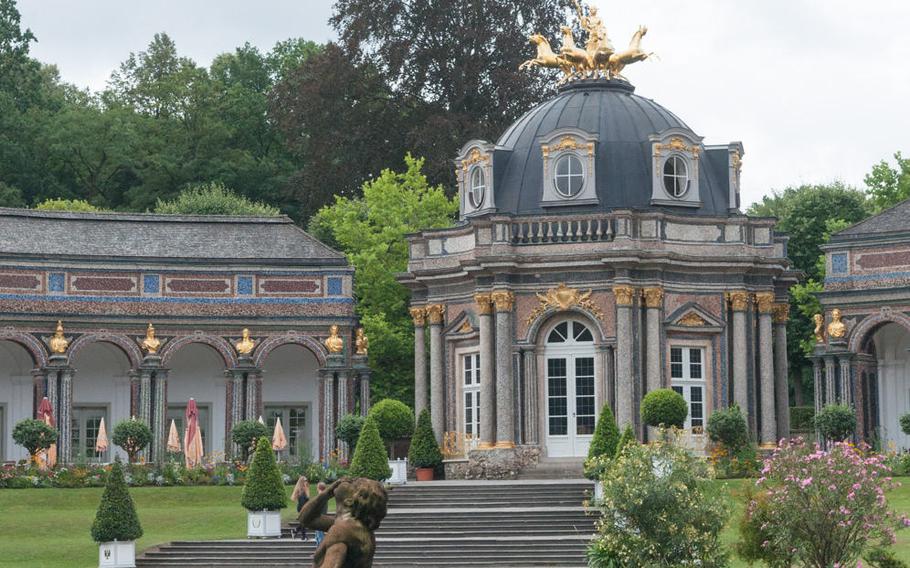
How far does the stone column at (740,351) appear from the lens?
49844mm

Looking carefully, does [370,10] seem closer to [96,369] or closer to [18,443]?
[96,369]

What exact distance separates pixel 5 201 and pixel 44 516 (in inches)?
1248

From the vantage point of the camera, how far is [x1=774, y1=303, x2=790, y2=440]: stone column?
52.6 m

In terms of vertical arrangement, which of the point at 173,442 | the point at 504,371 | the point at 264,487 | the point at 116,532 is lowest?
the point at 116,532

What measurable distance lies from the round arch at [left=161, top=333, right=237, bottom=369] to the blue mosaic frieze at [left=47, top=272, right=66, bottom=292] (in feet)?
10.6

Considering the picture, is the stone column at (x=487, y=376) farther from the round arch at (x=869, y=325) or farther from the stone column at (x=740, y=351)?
the round arch at (x=869, y=325)

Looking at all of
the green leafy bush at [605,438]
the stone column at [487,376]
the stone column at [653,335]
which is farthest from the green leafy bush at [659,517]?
the stone column at [487,376]

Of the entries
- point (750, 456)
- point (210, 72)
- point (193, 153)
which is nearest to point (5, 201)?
point (193, 153)

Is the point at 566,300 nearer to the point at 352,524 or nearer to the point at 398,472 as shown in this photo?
the point at 398,472

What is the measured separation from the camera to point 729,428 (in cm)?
4791

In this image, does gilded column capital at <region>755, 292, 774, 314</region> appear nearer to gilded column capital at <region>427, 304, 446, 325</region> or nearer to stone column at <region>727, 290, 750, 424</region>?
stone column at <region>727, 290, 750, 424</region>

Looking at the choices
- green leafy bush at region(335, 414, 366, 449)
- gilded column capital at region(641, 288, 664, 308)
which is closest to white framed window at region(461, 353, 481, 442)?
green leafy bush at region(335, 414, 366, 449)

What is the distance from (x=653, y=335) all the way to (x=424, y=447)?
20.2 feet

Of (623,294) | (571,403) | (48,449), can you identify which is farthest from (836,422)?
(48,449)
